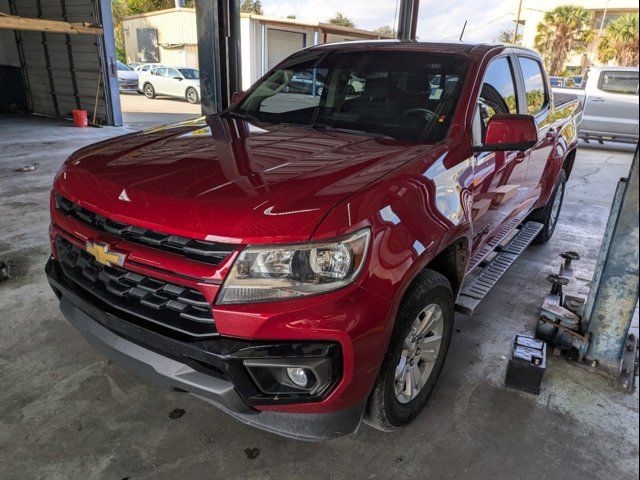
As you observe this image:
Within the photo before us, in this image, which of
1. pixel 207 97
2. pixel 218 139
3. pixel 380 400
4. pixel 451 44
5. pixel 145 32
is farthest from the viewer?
pixel 145 32

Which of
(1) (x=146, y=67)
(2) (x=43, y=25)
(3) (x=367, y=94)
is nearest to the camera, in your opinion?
(3) (x=367, y=94)

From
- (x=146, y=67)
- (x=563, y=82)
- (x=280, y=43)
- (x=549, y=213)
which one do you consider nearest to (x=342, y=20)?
(x=280, y=43)

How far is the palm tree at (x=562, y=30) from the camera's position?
21219 mm

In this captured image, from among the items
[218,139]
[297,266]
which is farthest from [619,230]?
[218,139]

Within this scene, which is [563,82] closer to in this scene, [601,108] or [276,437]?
[601,108]

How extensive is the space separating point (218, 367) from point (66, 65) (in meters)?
13.0

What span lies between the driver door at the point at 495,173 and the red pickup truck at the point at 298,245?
26mm

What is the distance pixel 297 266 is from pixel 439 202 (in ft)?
2.52

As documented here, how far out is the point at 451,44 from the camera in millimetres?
2918

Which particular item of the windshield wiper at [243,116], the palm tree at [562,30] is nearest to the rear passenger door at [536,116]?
the windshield wiper at [243,116]

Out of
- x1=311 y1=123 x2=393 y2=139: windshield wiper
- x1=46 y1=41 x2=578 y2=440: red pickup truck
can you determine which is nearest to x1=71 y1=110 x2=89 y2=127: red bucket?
x1=46 y1=41 x2=578 y2=440: red pickup truck

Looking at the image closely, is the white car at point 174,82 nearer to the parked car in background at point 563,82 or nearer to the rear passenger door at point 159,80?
the rear passenger door at point 159,80

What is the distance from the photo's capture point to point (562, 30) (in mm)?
22938

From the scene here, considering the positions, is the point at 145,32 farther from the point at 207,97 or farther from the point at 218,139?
the point at 218,139
